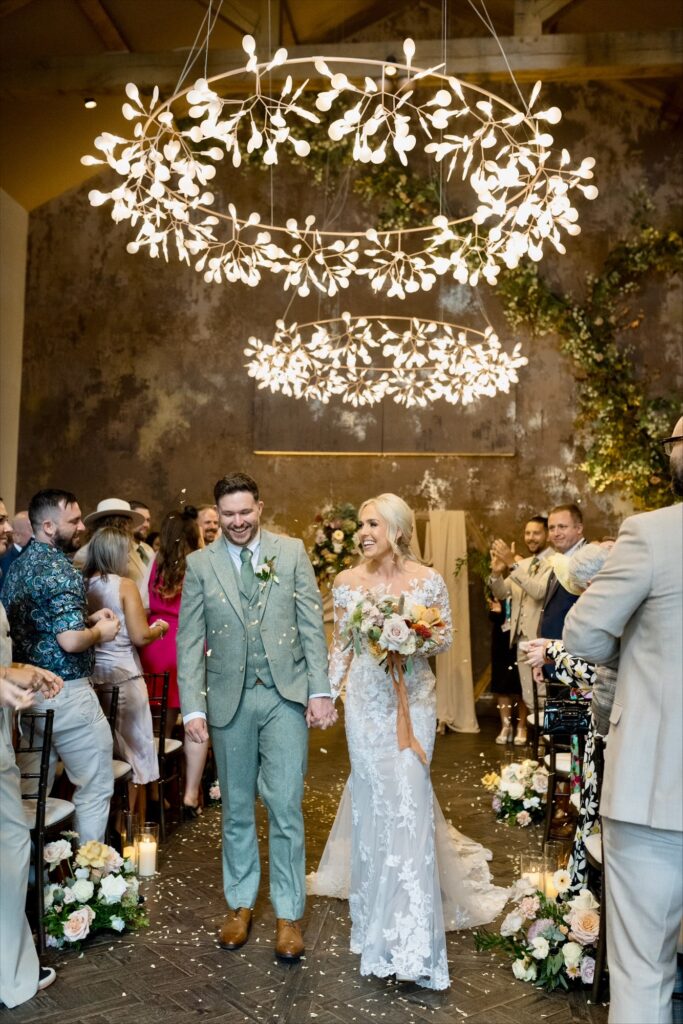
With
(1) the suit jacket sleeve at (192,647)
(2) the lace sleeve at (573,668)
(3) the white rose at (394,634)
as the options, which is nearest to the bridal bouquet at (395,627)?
(3) the white rose at (394,634)

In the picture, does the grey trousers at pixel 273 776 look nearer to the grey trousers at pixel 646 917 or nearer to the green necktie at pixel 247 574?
the green necktie at pixel 247 574

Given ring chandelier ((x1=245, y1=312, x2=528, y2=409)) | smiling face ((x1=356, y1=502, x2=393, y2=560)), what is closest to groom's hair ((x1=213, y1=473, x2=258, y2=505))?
smiling face ((x1=356, y1=502, x2=393, y2=560))

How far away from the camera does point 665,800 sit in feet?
7.82

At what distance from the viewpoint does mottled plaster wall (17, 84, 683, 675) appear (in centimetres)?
1077

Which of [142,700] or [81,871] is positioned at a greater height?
[142,700]

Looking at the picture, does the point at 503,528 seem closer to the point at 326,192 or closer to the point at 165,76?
the point at 326,192

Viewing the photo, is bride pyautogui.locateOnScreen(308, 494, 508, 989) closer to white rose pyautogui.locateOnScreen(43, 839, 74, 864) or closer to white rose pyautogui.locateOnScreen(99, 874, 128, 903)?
white rose pyautogui.locateOnScreen(99, 874, 128, 903)

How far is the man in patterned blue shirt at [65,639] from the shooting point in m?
4.20

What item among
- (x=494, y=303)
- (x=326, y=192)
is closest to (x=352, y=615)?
(x=494, y=303)

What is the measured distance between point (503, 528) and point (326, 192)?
4.59 meters

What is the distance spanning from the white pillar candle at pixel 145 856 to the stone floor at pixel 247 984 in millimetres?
69

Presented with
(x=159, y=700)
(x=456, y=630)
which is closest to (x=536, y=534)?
(x=456, y=630)

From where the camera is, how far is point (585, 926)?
353 centimetres

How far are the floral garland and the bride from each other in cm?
682
